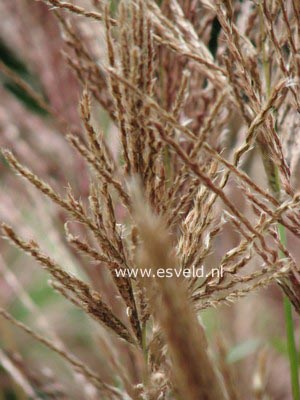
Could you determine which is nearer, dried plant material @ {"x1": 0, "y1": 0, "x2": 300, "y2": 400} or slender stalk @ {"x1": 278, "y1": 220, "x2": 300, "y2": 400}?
dried plant material @ {"x1": 0, "y1": 0, "x2": 300, "y2": 400}

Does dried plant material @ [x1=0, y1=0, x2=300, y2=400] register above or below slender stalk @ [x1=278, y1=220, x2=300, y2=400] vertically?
above

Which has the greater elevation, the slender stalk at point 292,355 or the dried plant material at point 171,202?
the dried plant material at point 171,202

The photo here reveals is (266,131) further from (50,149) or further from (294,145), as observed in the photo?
(50,149)

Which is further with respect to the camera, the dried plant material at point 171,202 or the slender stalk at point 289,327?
the slender stalk at point 289,327

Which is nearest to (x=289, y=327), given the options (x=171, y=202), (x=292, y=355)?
(x=292, y=355)

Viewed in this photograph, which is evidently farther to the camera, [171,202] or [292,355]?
[292,355]

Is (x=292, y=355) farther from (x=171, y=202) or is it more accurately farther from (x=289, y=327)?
(x=171, y=202)

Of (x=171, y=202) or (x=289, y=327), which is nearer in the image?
(x=171, y=202)

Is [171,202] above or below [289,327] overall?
above

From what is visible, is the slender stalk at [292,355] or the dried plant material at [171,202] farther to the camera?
the slender stalk at [292,355]

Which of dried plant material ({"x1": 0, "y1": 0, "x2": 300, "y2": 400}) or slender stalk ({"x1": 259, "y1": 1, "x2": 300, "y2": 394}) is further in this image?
slender stalk ({"x1": 259, "y1": 1, "x2": 300, "y2": 394})

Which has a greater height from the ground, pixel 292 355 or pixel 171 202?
pixel 171 202

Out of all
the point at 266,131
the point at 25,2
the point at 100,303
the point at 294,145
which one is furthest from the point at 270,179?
the point at 25,2
